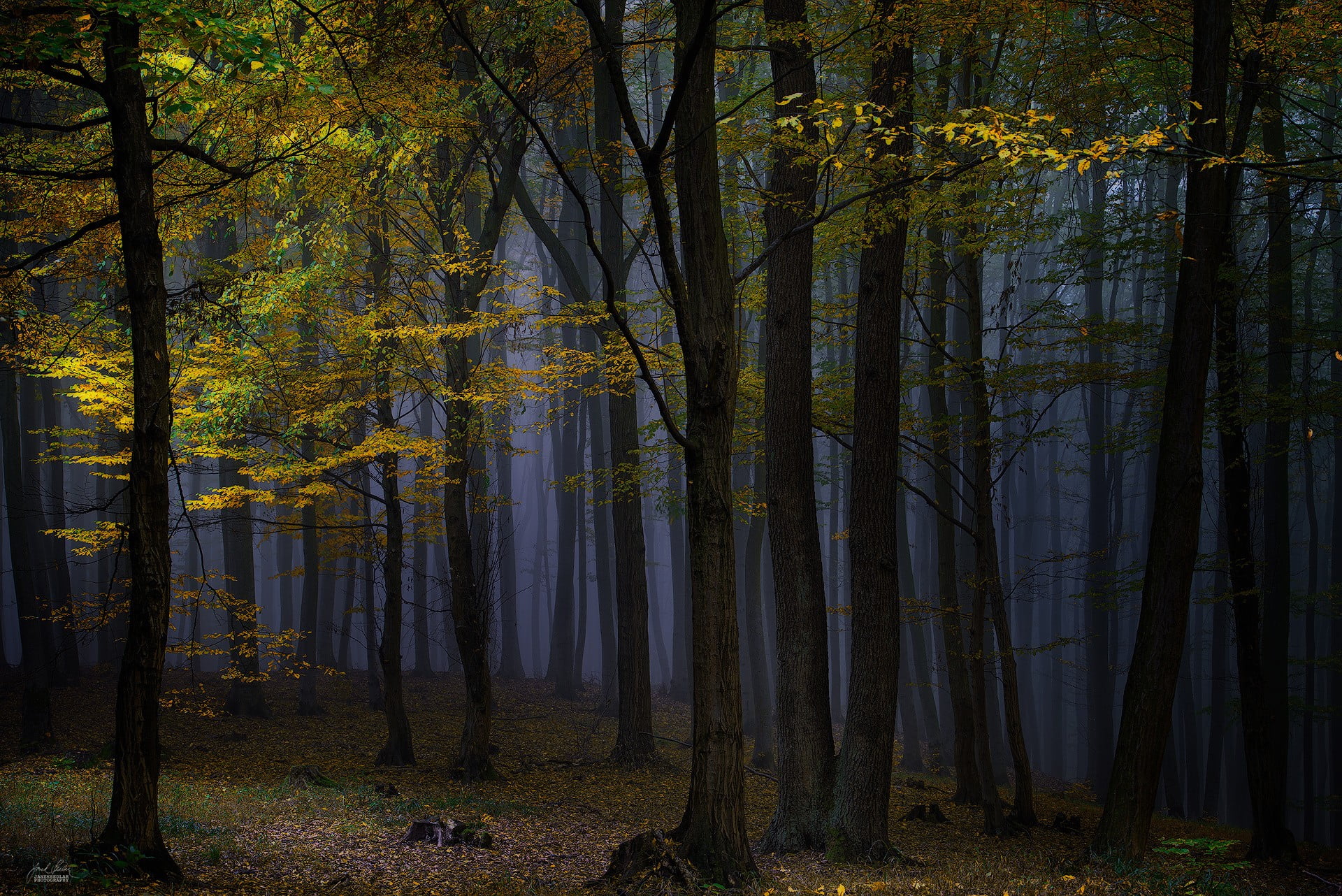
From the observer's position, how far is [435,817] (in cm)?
822

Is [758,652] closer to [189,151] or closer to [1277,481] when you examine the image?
[1277,481]

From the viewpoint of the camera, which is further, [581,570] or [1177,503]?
[581,570]

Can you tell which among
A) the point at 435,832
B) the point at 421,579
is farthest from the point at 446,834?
the point at 421,579

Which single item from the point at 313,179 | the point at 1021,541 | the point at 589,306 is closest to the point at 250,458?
the point at 313,179

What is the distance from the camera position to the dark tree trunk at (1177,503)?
23.2 ft

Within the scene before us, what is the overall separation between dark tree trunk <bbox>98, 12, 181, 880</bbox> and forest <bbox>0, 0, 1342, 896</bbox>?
0.09 feet

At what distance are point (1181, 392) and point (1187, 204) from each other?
5.88 ft

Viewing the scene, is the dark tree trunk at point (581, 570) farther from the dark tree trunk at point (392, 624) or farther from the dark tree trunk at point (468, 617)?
the dark tree trunk at point (468, 617)

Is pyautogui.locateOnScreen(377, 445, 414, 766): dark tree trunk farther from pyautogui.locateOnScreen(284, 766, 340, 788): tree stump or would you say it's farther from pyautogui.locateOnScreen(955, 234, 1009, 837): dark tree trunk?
pyautogui.locateOnScreen(955, 234, 1009, 837): dark tree trunk

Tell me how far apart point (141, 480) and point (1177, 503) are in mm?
8120

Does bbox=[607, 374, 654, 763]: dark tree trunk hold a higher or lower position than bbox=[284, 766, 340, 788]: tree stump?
higher

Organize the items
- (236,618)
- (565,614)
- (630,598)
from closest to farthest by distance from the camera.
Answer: (630,598) < (236,618) < (565,614)

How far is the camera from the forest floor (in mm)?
5703

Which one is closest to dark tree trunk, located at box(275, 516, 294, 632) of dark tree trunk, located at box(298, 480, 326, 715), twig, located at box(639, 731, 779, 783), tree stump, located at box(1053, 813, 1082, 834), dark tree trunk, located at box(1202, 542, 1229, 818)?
dark tree trunk, located at box(298, 480, 326, 715)
